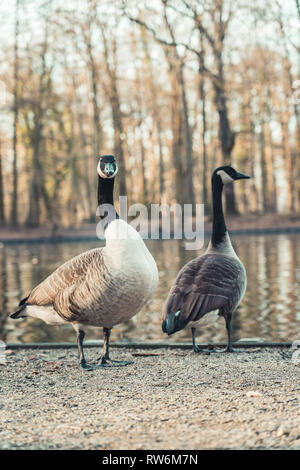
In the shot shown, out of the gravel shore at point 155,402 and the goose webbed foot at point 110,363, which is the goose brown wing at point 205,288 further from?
the goose webbed foot at point 110,363

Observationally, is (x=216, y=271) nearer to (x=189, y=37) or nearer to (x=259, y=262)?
(x=259, y=262)

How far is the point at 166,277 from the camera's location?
46.0ft

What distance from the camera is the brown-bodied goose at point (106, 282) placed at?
18.2 ft

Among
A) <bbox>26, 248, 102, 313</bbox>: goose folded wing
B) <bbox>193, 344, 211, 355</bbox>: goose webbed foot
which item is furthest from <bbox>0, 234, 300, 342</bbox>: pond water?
<bbox>26, 248, 102, 313</bbox>: goose folded wing

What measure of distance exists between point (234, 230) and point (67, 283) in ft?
80.5

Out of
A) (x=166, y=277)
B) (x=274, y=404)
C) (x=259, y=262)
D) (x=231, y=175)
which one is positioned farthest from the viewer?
(x=259, y=262)

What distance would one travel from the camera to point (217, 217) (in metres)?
6.80

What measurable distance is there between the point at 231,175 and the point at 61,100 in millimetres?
33841

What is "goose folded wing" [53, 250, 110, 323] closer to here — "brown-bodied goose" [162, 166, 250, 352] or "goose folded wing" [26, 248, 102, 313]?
"goose folded wing" [26, 248, 102, 313]

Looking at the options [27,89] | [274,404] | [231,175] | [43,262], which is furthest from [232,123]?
[274,404]

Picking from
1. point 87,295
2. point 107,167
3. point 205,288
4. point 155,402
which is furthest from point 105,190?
point 155,402

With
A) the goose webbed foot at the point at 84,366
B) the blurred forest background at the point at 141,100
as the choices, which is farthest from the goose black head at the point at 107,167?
the blurred forest background at the point at 141,100
